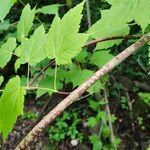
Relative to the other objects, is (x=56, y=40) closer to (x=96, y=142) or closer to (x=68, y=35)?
(x=68, y=35)

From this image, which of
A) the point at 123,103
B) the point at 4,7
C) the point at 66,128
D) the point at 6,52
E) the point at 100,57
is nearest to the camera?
the point at 6,52

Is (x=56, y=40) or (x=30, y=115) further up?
(x=56, y=40)

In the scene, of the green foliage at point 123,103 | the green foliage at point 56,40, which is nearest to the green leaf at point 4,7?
the green foliage at point 56,40

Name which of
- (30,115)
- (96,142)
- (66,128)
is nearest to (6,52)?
(96,142)

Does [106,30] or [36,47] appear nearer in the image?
[36,47]

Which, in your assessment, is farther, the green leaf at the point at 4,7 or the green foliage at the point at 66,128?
the green foliage at the point at 66,128

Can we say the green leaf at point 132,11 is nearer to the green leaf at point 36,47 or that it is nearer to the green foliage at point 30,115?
the green leaf at point 36,47

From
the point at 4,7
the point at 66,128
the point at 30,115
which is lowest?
the point at 66,128
